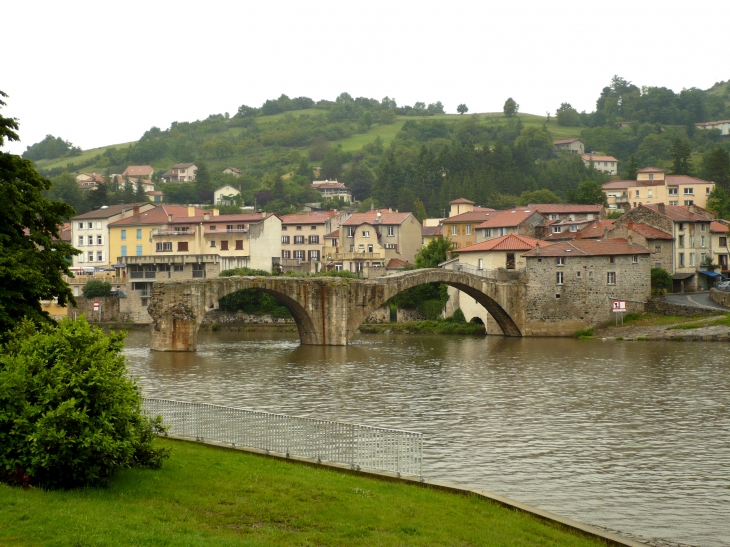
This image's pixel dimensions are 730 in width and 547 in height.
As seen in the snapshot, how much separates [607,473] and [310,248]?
92.9m

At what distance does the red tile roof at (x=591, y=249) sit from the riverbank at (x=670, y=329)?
5.00 meters

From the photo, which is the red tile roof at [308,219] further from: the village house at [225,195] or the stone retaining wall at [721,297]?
the stone retaining wall at [721,297]

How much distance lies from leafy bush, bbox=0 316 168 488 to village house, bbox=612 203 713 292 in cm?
7067

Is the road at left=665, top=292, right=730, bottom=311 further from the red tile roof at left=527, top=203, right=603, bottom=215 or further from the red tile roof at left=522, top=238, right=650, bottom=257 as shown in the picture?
the red tile roof at left=527, top=203, right=603, bottom=215

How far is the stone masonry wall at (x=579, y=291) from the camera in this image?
257 feet

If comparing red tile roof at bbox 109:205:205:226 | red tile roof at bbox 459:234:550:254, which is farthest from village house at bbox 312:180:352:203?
red tile roof at bbox 459:234:550:254

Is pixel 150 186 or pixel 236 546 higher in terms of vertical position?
pixel 150 186

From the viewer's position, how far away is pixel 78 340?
19.8 m

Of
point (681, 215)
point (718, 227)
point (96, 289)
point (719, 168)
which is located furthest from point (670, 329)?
point (719, 168)

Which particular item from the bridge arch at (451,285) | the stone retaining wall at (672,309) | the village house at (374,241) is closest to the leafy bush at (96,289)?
the village house at (374,241)

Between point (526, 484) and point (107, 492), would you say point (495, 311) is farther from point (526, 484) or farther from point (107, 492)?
point (107, 492)

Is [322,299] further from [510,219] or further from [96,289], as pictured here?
[96,289]

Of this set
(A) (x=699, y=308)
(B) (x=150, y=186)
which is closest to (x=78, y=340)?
(A) (x=699, y=308)

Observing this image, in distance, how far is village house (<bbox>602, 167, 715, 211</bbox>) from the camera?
124000 mm
